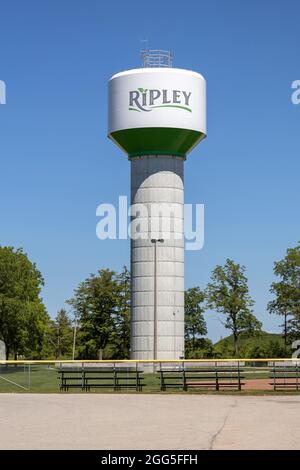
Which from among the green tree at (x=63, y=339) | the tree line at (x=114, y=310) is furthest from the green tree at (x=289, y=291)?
the green tree at (x=63, y=339)

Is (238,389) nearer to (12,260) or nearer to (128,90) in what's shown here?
(128,90)

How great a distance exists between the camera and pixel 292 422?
21.5 m

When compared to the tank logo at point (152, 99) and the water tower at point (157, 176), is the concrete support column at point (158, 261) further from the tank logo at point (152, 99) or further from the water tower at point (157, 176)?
the tank logo at point (152, 99)

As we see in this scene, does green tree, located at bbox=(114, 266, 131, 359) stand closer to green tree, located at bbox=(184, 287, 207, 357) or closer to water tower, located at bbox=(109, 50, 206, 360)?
green tree, located at bbox=(184, 287, 207, 357)

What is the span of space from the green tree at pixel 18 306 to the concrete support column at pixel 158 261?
13656mm

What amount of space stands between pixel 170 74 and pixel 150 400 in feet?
122

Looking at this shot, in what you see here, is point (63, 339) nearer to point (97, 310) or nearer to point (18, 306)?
point (97, 310)

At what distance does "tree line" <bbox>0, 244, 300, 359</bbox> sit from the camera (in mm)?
76625

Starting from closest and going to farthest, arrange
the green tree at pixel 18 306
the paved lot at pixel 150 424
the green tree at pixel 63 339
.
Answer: the paved lot at pixel 150 424 → the green tree at pixel 18 306 → the green tree at pixel 63 339

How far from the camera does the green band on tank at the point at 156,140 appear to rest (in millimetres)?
64500

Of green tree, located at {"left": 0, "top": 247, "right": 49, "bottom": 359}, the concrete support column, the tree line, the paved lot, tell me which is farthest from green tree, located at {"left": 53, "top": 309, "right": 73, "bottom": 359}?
the paved lot

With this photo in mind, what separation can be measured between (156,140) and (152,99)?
3274 millimetres

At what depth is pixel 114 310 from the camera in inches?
3767
